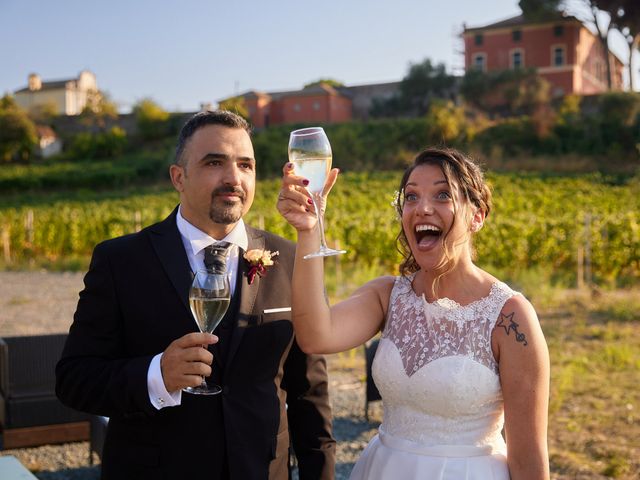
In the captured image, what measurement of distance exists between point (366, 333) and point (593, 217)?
54.3 feet

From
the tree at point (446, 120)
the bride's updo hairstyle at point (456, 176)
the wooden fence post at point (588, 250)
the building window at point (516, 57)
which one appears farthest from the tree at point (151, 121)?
the bride's updo hairstyle at point (456, 176)

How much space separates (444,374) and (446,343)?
104 mm

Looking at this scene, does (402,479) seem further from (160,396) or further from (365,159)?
(365,159)

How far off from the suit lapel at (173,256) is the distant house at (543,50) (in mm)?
50015

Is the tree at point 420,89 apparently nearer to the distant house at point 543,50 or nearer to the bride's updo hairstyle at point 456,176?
the distant house at point 543,50

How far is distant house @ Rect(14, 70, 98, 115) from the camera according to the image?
8582 centimetres

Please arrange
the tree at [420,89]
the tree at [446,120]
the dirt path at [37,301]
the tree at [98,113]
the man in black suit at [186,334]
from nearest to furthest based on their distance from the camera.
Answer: the man in black suit at [186,334] < the dirt path at [37,301] < the tree at [446,120] < the tree at [420,89] < the tree at [98,113]

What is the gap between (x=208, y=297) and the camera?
1946mm

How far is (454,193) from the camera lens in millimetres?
2170

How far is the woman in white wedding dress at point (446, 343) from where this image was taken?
205 centimetres

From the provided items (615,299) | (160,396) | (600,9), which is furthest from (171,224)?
(600,9)

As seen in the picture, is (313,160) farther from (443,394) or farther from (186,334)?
(443,394)

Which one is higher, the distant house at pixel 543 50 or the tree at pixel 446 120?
the distant house at pixel 543 50

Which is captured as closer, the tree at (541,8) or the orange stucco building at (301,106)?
the tree at (541,8)
